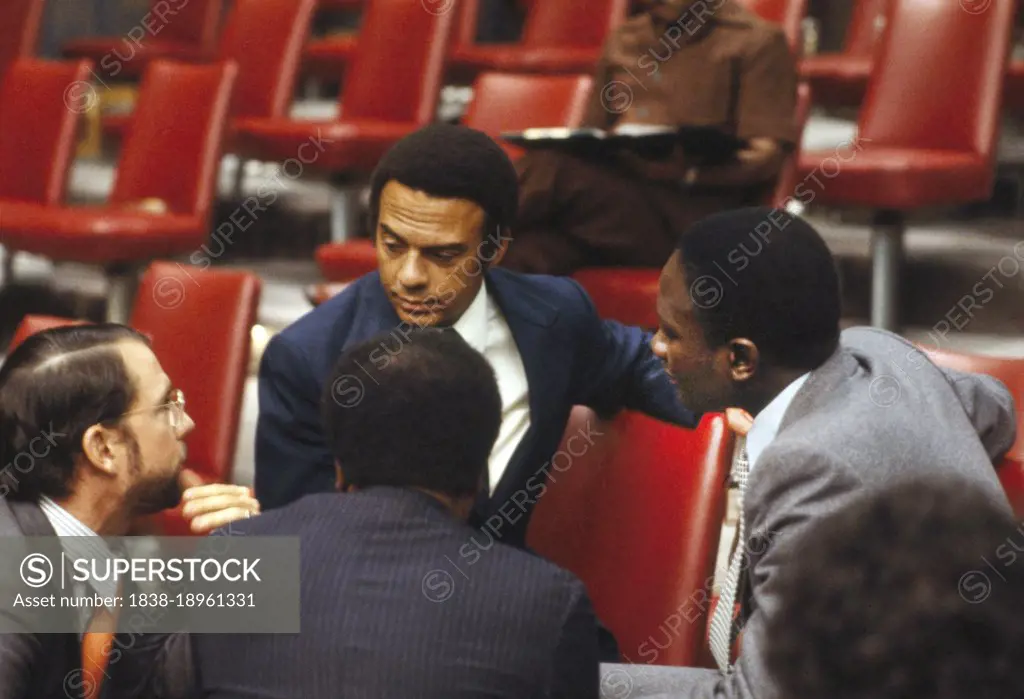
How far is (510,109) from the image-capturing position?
9.78ft

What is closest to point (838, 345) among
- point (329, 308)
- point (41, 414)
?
point (329, 308)

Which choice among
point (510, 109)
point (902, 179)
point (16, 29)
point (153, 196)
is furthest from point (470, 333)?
point (16, 29)

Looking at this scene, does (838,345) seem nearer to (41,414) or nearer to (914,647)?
(914,647)

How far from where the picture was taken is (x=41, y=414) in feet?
4.77

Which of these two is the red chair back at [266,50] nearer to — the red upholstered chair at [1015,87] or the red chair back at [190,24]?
the red chair back at [190,24]

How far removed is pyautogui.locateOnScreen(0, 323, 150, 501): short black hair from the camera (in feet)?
4.71

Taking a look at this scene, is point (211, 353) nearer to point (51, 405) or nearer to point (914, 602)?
point (51, 405)

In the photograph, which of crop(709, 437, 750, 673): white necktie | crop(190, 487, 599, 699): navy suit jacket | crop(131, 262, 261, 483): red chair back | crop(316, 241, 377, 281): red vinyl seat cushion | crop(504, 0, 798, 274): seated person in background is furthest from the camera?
crop(316, 241, 377, 281): red vinyl seat cushion

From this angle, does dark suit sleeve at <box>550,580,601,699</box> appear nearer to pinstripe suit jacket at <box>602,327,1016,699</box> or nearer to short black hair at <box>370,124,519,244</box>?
pinstripe suit jacket at <box>602,327,1016,699</box>

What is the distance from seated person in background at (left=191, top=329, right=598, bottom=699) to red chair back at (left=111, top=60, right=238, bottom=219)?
7.47 feet

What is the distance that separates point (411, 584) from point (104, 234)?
7.74 ft

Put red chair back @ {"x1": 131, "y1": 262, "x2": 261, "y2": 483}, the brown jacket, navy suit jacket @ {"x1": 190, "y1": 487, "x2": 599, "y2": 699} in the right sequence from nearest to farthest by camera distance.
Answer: navy suit jacket @ {"x1": 190, "y1": 487, "x2": 599, "y2": 699}
red chair back @ {"x1": 131, "y1": 262, "x2": 261, "y2": 483}
the brown jacket

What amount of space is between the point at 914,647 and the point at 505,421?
97 centimetres

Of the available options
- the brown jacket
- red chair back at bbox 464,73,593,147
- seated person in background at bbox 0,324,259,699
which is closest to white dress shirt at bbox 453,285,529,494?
seated person in background at bbox 0,324,259,699
